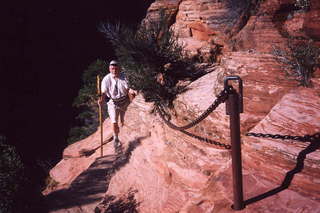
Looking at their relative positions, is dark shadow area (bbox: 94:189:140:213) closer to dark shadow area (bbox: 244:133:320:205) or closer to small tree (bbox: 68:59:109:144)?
dark shadow area (bbox: 244:133:320:205)

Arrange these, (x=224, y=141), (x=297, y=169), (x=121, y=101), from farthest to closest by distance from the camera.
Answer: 1. (x=121, y=101)
2. (x=224, y=141)
3. (x=297, y=169)

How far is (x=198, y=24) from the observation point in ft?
25.3

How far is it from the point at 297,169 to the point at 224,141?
4.07ft

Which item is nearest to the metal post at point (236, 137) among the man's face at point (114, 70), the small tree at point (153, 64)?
the small tree at point (153, 64)

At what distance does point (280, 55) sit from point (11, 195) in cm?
493

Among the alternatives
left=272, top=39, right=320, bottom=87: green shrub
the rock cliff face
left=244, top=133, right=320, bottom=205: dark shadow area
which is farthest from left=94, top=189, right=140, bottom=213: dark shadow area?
left=272, top=39, right=320, bottom=87: green shrub

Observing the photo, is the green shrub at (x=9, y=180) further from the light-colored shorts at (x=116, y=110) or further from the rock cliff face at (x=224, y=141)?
the light-colored shorts at (x=116, y=110)

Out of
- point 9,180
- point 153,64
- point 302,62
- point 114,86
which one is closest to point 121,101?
point 114,86

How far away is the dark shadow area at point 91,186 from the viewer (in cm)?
574

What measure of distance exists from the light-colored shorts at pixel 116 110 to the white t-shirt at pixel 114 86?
0.59 ft

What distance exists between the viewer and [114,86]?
242 inches

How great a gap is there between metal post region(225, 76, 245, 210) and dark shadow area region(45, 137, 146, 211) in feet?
11.6

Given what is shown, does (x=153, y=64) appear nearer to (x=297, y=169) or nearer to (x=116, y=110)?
(x=116, y=110)

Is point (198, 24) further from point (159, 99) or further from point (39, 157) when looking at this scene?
point (39, 157)
